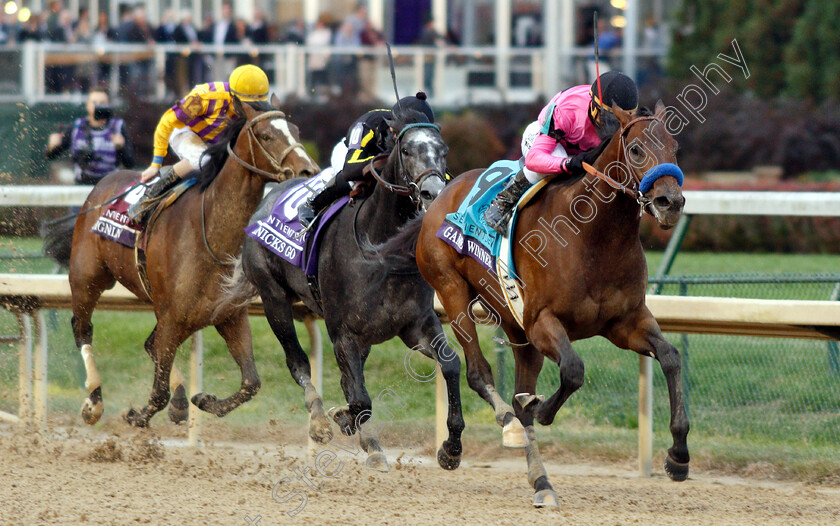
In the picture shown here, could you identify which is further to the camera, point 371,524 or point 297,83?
point 297,83

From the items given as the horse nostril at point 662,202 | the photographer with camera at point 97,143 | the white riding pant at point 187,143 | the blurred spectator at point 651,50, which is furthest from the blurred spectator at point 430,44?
the horse nostril at point 662,202

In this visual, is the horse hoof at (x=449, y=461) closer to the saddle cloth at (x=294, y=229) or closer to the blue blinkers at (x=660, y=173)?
the saddle cloth at (x=294, y=229)

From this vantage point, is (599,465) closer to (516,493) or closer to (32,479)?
(516,493)

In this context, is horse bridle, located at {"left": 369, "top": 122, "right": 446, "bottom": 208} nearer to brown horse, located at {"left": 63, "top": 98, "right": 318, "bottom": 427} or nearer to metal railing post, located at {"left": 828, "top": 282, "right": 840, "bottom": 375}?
brown horse, located at {"left": 63, "top": 98, "right": 318, "bottom": 427}

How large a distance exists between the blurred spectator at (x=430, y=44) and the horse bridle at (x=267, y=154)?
9441 mm

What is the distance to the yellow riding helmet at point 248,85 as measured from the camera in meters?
6.22

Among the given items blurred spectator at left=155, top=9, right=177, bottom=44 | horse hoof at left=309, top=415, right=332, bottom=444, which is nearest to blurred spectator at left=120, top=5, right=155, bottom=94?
blurred spectator at left=155, top=9, right=177, bottom=44

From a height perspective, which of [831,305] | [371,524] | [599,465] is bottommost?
[599,465]

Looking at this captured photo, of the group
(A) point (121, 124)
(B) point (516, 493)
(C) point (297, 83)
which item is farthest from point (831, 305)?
(C) point (297, 83)

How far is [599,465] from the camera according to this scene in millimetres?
6160

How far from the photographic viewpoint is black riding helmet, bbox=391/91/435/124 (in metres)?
5.28

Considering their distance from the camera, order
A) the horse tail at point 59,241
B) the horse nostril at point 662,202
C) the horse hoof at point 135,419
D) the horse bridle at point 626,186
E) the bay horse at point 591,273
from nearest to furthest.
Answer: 1. the horse nostril at point 662,202
2. the horse bridle at point 626,186
3. the bay horse at point 591,273
4. the horse hoof at point 135,419
5. the horse tail at point 59,241

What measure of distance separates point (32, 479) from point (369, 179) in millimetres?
2092

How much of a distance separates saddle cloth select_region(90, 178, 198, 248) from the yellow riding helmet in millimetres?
550
